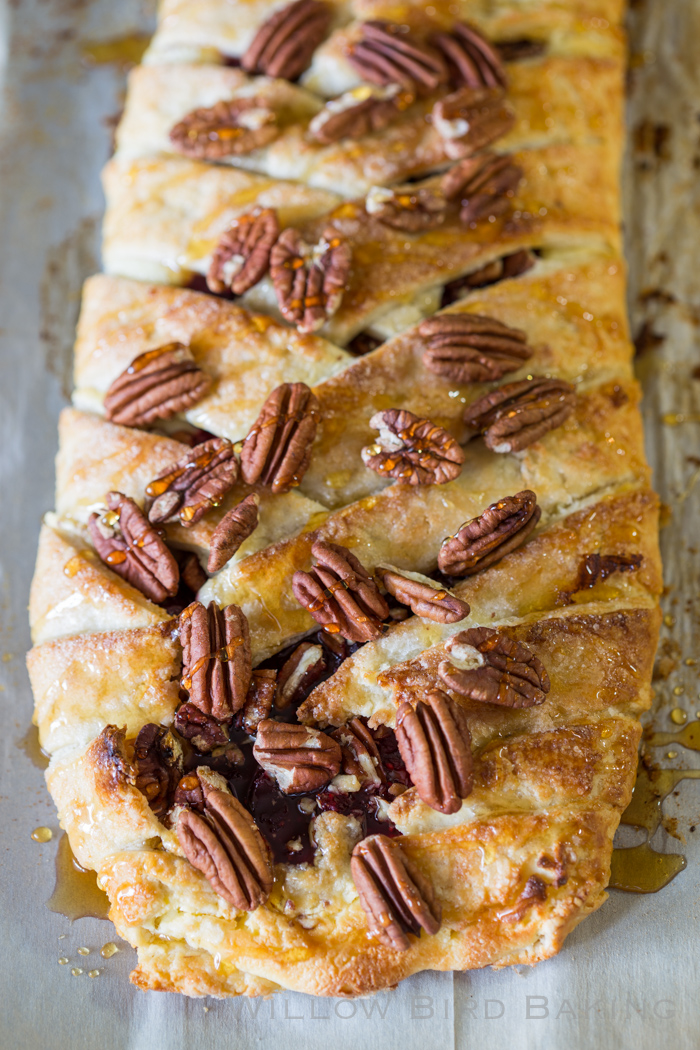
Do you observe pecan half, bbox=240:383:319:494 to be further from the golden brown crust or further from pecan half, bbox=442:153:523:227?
pecan half, bbox=442:153:523:227

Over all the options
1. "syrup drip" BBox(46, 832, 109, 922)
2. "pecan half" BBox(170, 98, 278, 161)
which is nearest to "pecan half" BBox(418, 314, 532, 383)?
"pecan half" BBox(170, 98, 278, 161)

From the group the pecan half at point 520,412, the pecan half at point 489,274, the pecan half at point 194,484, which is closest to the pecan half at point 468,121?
the pecan half at point 489,274

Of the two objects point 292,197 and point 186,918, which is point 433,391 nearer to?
point 292,197

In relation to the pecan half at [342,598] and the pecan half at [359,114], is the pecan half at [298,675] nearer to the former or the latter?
the pecan half at [342,598]

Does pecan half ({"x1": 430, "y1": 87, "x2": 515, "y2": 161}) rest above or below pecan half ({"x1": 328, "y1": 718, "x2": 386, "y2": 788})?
above

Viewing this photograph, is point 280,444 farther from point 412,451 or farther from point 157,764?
point 157,764

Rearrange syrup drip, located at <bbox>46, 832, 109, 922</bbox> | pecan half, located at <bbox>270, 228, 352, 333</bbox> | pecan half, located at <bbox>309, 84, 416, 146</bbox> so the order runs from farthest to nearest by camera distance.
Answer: pecan half, located at <bbox>309, 84, 416, 146</bbox>, pecan half, located at <bbox>270, 228, 352, 333</bbox>, syrup drip, located at <bbox>46, 832, 109, 922</bbox>

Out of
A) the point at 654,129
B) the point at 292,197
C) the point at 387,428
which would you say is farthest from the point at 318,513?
the point at 654,129
